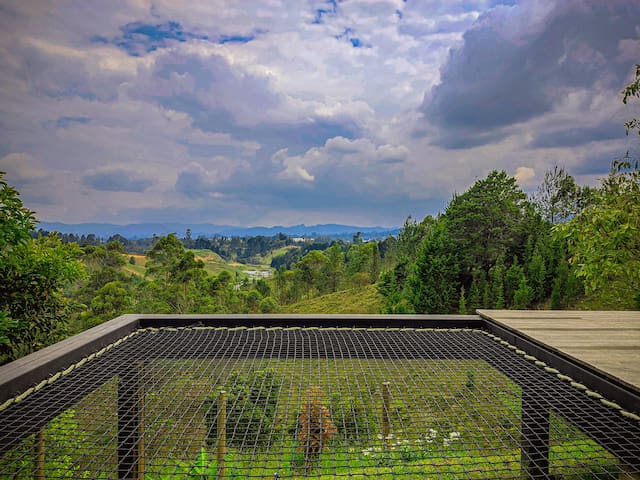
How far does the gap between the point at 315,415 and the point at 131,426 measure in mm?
799

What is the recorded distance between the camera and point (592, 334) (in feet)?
7.95

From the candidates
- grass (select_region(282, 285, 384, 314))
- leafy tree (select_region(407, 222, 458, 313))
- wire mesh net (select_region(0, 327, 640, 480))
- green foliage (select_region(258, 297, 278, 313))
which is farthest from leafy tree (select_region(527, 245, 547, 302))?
green foliage (select_region(258, 297, 278, 313))

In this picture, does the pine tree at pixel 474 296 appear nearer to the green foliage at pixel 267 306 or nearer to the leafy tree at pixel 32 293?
the green foliage at pixel 267 306

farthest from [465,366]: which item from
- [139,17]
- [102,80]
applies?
[102,80]

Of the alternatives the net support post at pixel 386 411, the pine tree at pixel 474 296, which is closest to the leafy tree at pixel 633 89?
the net support post at pixel 386 411

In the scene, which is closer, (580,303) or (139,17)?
(139,17)

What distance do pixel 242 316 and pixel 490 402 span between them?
1.76m

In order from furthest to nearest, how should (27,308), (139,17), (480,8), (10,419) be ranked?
1. (139,17)
2. (480,8)
3. (27,308)
4. (10,419)

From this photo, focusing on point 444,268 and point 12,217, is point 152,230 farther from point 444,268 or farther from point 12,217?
point 12,217

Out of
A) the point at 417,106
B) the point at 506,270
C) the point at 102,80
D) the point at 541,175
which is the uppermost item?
the point at 102,80

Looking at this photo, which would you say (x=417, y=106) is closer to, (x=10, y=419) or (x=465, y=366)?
(x=465, y=366)

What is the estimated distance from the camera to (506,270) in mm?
10477

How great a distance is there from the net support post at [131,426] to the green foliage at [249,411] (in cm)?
26

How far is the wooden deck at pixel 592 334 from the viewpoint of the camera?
1816 mm
